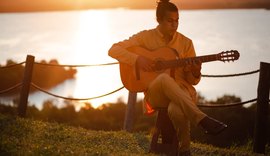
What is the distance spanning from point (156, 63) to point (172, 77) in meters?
0.24

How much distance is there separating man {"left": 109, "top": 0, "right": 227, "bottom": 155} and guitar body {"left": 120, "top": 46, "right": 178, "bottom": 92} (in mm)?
62

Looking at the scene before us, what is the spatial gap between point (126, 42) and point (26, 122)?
293 cm

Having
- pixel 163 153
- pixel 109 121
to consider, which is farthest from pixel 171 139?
pixel 109 121

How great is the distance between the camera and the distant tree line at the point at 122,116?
86.9ft

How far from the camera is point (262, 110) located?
707cm

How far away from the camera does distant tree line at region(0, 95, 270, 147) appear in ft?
86.9

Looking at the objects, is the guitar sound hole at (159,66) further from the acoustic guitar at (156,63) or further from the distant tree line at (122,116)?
the distant tree line at (122,116)

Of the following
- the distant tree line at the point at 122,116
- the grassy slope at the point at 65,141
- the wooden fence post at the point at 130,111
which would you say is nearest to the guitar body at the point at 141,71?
the grassy slope at the point at 65,141

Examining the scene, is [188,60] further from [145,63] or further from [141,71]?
[141,71]

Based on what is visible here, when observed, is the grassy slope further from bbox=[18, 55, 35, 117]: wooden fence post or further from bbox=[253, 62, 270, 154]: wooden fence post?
bbox=[18, 55, 35, 117]: wooden fence post

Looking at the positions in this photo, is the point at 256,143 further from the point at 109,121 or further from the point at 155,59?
the point at 109,121

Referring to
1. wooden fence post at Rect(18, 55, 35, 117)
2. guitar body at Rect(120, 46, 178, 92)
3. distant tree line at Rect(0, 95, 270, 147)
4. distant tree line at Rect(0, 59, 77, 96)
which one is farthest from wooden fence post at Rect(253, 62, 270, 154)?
distant tree line at Rect(0, 59, 77, 96)

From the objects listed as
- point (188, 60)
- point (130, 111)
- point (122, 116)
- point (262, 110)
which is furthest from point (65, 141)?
point (122, 116)

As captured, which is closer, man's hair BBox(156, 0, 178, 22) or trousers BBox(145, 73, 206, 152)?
trousers BBox(145, 73, 206, 152)
